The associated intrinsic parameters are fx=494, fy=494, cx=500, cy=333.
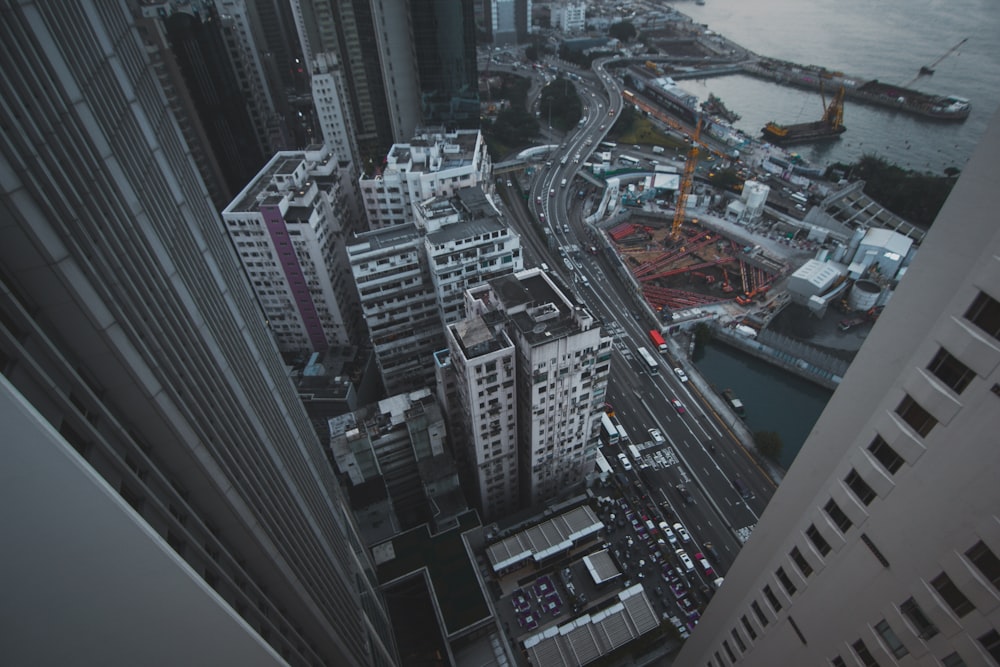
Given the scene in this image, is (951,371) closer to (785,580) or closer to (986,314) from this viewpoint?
(986,314)

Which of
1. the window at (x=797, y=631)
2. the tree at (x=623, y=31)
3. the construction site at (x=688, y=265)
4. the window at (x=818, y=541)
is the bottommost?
the construction site at (x=688, y=265)

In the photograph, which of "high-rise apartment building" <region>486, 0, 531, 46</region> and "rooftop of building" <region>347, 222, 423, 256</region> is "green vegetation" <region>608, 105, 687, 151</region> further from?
"rooftop of building" <region>347, 222, 423, 256</region>

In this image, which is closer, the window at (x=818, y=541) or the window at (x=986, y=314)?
the window at (x=986, y=314)

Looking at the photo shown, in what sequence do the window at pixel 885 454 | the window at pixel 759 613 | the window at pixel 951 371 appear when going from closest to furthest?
the window at pixel 951 371
the window at pixel 885 454
the window at pixel 759 613

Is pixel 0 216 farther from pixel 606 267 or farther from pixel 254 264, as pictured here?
pixel 606 267

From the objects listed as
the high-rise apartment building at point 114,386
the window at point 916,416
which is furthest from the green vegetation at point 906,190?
the high-rise apartment building at point 114,386

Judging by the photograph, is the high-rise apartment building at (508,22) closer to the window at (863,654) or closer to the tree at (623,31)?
the tree at (623,31)
